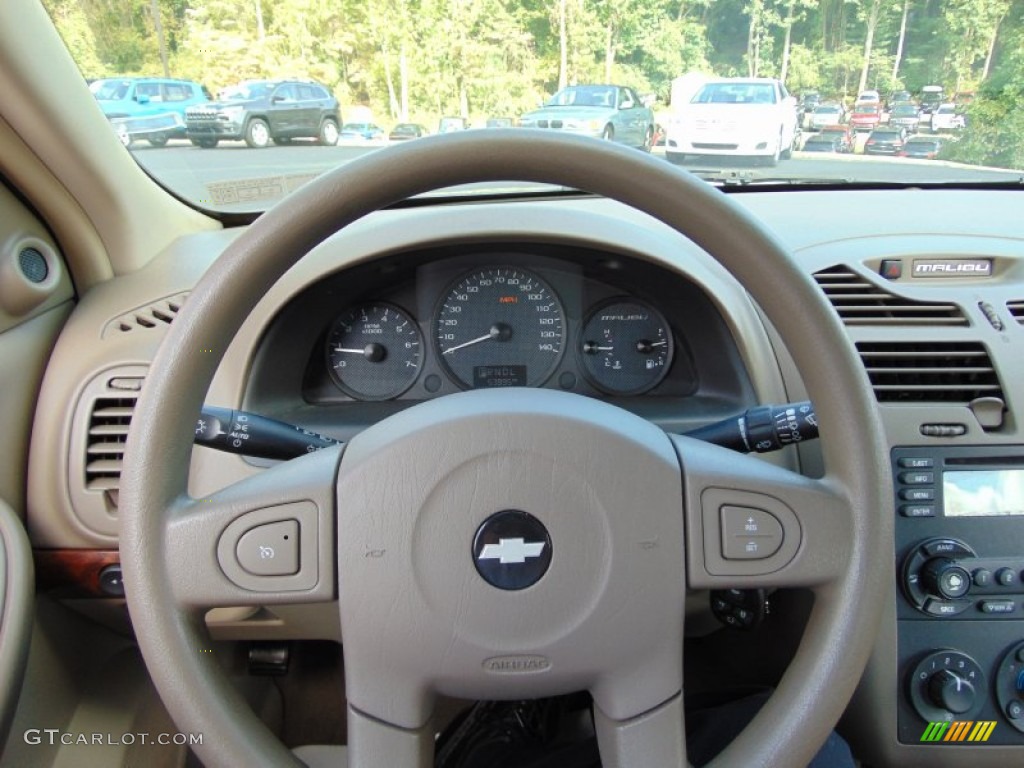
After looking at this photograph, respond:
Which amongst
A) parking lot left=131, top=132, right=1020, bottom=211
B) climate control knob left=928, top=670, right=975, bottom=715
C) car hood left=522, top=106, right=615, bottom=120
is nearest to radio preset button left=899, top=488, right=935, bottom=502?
climate control knob left=928, top=670, right=975, bottom=715

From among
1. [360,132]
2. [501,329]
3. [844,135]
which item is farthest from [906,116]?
[360,132]

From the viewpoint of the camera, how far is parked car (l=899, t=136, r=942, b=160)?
7.62 feet

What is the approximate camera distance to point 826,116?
2344 mm

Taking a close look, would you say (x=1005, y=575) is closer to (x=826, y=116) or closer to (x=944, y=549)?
(x=944, y=549)

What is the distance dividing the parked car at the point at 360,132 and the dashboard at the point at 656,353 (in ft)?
0.63

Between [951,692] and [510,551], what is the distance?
106 centimetres

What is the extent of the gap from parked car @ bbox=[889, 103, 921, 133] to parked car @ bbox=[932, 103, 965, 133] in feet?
0.16

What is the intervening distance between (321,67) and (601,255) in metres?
0.94

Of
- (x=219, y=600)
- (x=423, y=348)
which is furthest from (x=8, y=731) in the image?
(x=423, y=348)

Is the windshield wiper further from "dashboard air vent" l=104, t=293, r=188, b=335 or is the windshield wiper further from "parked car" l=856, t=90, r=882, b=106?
"dashboard air vent" l=104, t=293, r=188, b=335

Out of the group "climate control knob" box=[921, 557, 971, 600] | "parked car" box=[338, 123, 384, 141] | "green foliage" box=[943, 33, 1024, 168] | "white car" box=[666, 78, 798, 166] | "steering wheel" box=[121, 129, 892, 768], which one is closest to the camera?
"steering wheel" box=[121, 129, 892, 768]

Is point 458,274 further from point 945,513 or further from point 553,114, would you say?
point 945,513

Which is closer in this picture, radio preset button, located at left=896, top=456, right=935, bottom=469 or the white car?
radio preset button, located at left=896, top=456, right=935, bottom=469

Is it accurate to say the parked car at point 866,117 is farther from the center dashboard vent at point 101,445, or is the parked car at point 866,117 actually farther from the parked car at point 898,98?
the center dashboard vent at point 101,445
